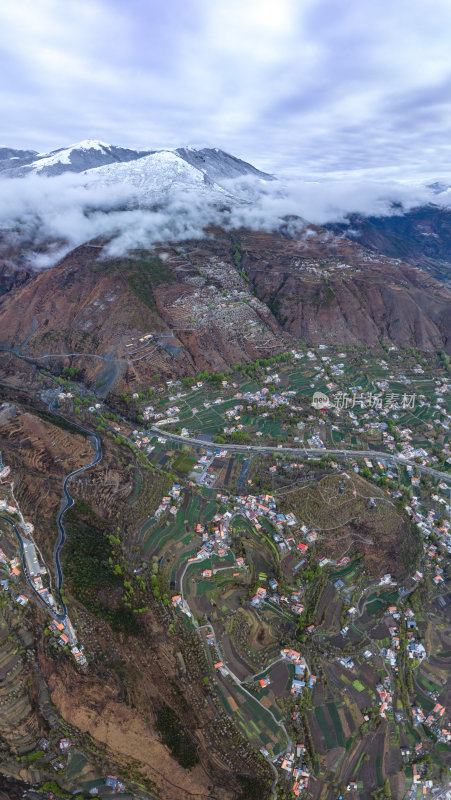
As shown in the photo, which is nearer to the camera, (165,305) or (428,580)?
(428,580)

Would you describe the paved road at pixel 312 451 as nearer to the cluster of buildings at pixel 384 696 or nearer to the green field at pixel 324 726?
the cluster of buildings at pixel 384 696

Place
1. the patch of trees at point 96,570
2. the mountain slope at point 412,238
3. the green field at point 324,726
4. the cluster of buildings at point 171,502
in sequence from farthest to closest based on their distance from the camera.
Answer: the mountain slope at point 412,238
the cluster of buildings at point 171,502
the patch of trees at point 96,570
the green field at point 324,726

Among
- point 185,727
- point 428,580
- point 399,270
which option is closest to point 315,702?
point 185,727

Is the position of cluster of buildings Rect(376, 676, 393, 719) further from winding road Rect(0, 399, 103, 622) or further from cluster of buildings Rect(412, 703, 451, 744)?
winding road Rect(0, 399, 103, 622)

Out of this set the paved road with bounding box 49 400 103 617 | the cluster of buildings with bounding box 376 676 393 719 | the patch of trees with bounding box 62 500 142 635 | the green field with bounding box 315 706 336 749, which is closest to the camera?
the green field with bounding box 315 706 336 749

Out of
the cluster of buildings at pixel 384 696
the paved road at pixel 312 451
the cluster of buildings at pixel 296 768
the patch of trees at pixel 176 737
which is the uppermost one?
the paved road at pixel 312 451

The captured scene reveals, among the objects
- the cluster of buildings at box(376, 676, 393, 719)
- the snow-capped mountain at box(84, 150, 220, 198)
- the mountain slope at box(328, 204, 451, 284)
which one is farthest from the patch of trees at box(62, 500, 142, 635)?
the mountain slope at box(328, 204, 451, 284)

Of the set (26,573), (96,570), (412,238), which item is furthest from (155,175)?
(26,573)

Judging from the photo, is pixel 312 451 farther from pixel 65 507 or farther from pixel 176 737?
pixel 176 737

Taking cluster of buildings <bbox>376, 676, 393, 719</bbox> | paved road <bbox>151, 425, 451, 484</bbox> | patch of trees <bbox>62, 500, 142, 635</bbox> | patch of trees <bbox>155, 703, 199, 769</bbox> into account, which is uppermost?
paved road <bbox>151, 425, 451, 484</bbox>

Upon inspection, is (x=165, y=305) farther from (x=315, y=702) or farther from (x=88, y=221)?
(x=315, y=702)

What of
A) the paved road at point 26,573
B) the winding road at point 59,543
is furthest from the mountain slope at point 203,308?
the paved road at point 26,573
